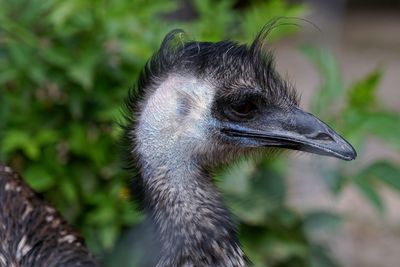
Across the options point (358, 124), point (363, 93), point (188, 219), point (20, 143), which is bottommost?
point (20, 143)

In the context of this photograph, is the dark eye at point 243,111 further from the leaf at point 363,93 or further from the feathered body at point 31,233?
A: the leaf at point 363,93

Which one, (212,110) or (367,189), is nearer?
(212,110)

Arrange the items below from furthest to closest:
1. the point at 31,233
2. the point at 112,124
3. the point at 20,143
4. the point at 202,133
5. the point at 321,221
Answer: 1. the point at 321,221
2. the point at 112,124
3. the point at 20,143
4. the point at 31,233
5. the point at 202,133

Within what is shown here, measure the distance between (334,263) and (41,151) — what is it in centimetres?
113

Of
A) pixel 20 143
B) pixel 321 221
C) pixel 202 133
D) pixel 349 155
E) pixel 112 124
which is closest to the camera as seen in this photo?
pixel 349 155

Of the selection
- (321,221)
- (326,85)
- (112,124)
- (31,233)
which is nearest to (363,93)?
(326,85)

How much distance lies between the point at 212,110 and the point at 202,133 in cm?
6

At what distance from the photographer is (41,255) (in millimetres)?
2770

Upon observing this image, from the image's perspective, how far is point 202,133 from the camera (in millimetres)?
2510

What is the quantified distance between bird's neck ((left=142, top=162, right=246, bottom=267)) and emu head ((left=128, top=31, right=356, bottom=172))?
43mm

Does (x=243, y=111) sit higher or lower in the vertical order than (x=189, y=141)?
higher

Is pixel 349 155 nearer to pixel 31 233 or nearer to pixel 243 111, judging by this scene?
pixel 243 111

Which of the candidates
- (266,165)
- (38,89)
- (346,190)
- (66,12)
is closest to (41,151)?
(38,89)

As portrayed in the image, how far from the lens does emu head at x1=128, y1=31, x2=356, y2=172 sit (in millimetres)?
2484
